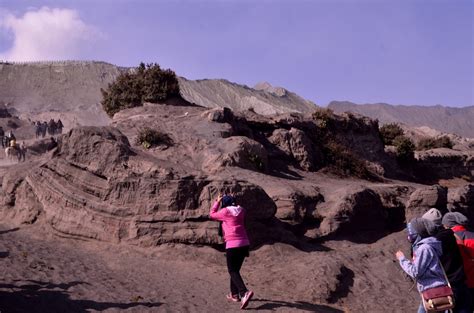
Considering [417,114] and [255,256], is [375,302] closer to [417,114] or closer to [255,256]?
[255,256]

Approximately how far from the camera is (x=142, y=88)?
77.6 ft

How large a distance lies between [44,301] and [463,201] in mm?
10788

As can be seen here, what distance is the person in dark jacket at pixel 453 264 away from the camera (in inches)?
240

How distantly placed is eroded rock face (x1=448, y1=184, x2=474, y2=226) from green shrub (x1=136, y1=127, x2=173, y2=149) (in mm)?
7568

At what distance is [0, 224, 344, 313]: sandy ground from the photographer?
7.85 meters

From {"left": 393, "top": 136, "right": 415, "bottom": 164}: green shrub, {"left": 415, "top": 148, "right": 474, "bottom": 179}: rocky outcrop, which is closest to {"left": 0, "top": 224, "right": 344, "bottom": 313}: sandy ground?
{"left": 393, "top": 136, "right": 415, "bottom": 164}: green shrub

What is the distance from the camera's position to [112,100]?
2491 centimetres

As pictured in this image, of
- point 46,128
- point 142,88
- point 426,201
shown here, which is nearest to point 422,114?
point 46,128

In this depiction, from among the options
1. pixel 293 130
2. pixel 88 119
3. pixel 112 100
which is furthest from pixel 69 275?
pixel 88 119

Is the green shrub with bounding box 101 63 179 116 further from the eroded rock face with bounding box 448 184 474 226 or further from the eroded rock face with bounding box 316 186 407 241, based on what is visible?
the eroded rock face with bounding box 448 184 474 226

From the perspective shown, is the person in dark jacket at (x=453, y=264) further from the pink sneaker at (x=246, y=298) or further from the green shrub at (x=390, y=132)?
the green shrub at (x=390, y=132)

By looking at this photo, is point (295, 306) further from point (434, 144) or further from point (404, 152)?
point (434, 144)

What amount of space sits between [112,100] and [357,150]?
1034 centimetres

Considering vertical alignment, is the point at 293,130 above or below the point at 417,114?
below
